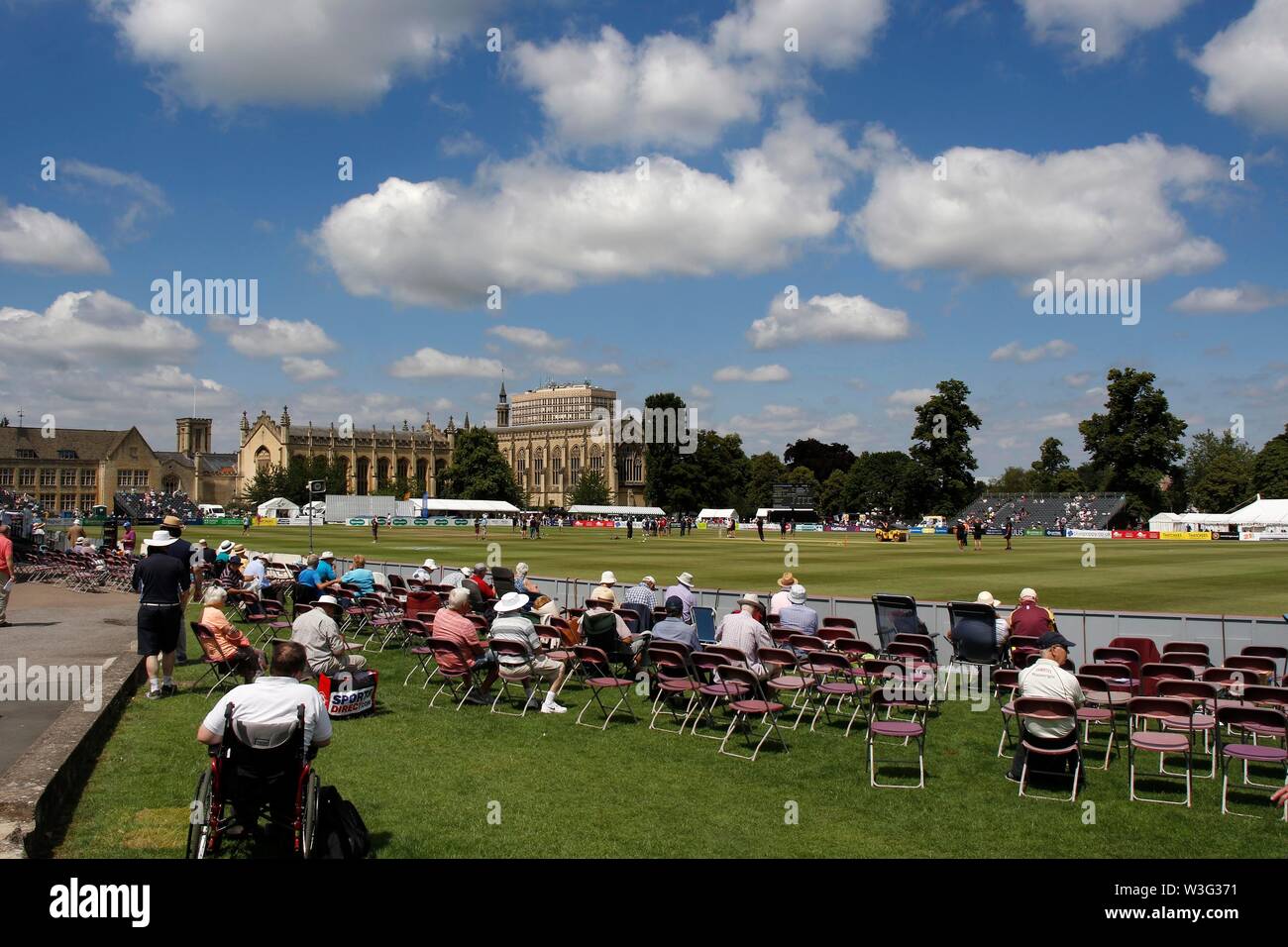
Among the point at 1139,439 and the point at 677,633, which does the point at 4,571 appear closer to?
the point at 677,633

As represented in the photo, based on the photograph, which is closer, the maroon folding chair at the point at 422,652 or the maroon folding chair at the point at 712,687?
the maroon folding chair at the point at 712,687

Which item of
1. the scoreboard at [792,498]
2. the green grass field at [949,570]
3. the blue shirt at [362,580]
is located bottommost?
the green grass field at [949,570]

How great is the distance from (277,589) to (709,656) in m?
13.0

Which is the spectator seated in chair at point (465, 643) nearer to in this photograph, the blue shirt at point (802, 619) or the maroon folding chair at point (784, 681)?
the maroon folding chair at point (784, 681)

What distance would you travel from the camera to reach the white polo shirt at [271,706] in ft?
18.6

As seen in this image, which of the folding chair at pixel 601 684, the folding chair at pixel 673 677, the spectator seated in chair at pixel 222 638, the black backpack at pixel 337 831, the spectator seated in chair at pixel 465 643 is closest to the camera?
the black backpack at pixel 337 831

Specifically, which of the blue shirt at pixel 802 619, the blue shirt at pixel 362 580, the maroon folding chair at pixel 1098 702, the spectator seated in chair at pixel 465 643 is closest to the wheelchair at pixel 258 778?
the spectator seated in chair at pixel 465 643

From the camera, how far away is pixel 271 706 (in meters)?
5.70

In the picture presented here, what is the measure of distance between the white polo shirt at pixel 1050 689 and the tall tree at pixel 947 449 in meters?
83.7

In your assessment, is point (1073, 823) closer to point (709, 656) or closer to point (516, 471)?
point (709, 656)

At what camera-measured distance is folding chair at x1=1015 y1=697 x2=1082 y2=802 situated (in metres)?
7.68

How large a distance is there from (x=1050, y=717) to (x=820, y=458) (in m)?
138

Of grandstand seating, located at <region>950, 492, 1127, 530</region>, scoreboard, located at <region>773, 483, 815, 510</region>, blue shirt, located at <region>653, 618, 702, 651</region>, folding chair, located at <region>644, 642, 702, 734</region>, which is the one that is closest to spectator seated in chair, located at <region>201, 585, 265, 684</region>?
folding chair, located at <region>644, 642, 702, 734</region>

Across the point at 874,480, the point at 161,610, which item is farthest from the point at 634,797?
the point at 874,480
